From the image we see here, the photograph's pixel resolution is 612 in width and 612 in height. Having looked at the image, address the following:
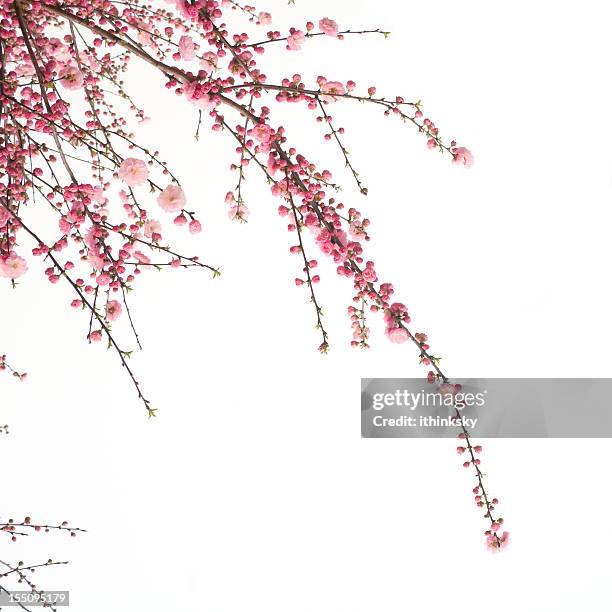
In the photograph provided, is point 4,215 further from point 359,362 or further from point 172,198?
point 359,362

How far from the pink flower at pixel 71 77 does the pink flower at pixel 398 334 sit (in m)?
0.41

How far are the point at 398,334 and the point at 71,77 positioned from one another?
426 millimetres

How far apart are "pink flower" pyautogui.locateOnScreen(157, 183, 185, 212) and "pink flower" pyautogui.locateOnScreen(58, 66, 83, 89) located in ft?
0.53

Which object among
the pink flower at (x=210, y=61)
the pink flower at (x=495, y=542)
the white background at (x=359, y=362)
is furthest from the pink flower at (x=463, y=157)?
the white background at (x=359, y=362)

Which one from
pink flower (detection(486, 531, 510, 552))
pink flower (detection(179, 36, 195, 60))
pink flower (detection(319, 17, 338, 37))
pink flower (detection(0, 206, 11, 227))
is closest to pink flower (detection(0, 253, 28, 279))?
pink flower (detection(0, 206, 11, 227))

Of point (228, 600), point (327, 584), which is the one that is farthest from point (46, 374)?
point (327, 584)

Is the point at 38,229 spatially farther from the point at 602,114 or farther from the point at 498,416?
the point at 602,114

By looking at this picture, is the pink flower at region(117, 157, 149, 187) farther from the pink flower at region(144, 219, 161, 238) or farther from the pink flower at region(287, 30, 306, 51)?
the pink flower at region(287, 30, 306, 51)

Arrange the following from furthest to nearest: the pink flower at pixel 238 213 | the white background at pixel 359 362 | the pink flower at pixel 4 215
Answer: the white background at pixel 359 362 < the pink flower at pixel 238 213 < the pink flower at pixel 4 215

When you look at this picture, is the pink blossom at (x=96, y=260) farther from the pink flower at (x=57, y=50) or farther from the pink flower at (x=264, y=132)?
the pink flower at (x=57, y=50)

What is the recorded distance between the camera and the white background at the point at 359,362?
1577 mm

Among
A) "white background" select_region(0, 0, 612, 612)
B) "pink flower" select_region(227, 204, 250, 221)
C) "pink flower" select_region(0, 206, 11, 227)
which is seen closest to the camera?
"pink flower" select_region(0, 206, 11, 227)

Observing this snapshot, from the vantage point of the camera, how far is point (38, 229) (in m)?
1.61

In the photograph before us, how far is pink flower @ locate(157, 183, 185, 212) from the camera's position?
0.56 m
